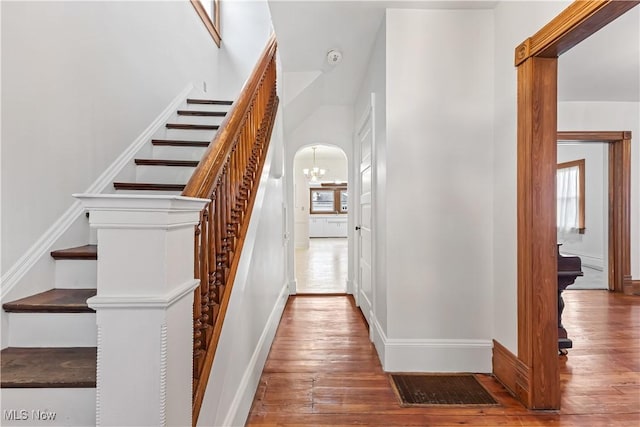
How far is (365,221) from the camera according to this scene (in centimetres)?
363

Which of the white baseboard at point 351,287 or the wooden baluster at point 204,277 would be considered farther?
the white baseboard at point 351,287

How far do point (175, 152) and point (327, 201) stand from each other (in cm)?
1041

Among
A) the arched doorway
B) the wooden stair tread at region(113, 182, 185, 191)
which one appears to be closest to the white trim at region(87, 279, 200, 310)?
the wooden stair tread at region(113, 182, 185, 191)

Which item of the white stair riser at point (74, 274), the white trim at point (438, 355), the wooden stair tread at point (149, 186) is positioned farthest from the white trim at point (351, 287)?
the white stair riser at point (74, 274)

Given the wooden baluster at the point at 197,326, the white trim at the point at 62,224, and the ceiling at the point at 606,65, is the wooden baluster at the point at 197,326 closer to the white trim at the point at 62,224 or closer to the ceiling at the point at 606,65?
the white trim at the point at 62,224

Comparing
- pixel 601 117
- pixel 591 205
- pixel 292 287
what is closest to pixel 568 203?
pixel 591 205

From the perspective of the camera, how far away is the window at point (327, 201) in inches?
509

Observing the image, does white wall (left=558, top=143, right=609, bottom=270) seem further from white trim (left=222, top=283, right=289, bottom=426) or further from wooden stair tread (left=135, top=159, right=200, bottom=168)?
wooden stair tread (left=135, top=159, right=200, bottom=168)

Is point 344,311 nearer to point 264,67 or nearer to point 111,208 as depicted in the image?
point 264,67

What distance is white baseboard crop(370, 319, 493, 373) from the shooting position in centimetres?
233

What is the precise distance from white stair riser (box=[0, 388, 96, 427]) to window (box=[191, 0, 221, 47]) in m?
3.99

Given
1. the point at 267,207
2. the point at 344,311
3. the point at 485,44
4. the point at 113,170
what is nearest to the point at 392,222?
the point at 267,207

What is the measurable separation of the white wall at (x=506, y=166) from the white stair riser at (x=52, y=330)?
2257 millimetres

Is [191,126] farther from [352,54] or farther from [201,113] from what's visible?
[352,54]
